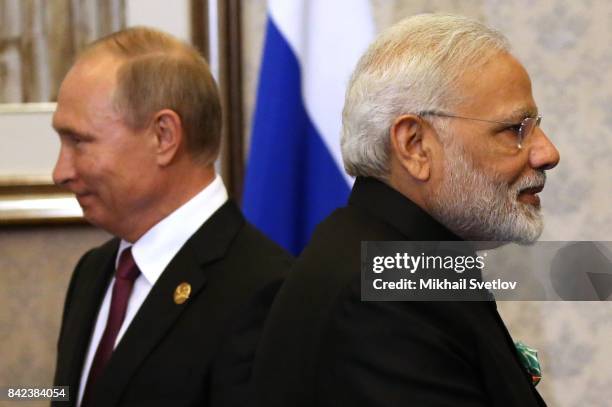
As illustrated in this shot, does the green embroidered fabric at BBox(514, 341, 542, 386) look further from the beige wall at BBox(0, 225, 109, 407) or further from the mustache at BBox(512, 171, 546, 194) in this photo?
the beige wall at BBox(0, 225, 109, 407)

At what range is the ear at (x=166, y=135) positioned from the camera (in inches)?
65.4

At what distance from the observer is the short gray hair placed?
4.11ft

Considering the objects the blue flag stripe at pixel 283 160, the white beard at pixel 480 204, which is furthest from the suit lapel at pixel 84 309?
the white beard at pixel 480 204

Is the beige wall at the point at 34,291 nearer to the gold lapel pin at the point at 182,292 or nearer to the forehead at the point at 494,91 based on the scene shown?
the gold lapel pin at the point at 182,292

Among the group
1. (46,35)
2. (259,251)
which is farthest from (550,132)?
(46,35)

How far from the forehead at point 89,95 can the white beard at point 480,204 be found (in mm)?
685

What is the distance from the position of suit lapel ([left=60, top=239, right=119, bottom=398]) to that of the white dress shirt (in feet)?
0.05

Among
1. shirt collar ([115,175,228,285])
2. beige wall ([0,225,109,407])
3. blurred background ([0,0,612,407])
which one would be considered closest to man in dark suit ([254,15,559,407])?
shirt collar ([115,175,228,285])

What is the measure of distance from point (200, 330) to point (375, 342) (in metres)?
0.46

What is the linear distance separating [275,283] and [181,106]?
15.6 inches

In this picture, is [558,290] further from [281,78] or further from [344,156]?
[281,78]

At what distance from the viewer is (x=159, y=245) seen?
1641 millimetres

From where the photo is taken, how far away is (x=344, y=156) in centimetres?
137

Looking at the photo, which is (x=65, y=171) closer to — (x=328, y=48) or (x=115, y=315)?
(x=115, y=315)
